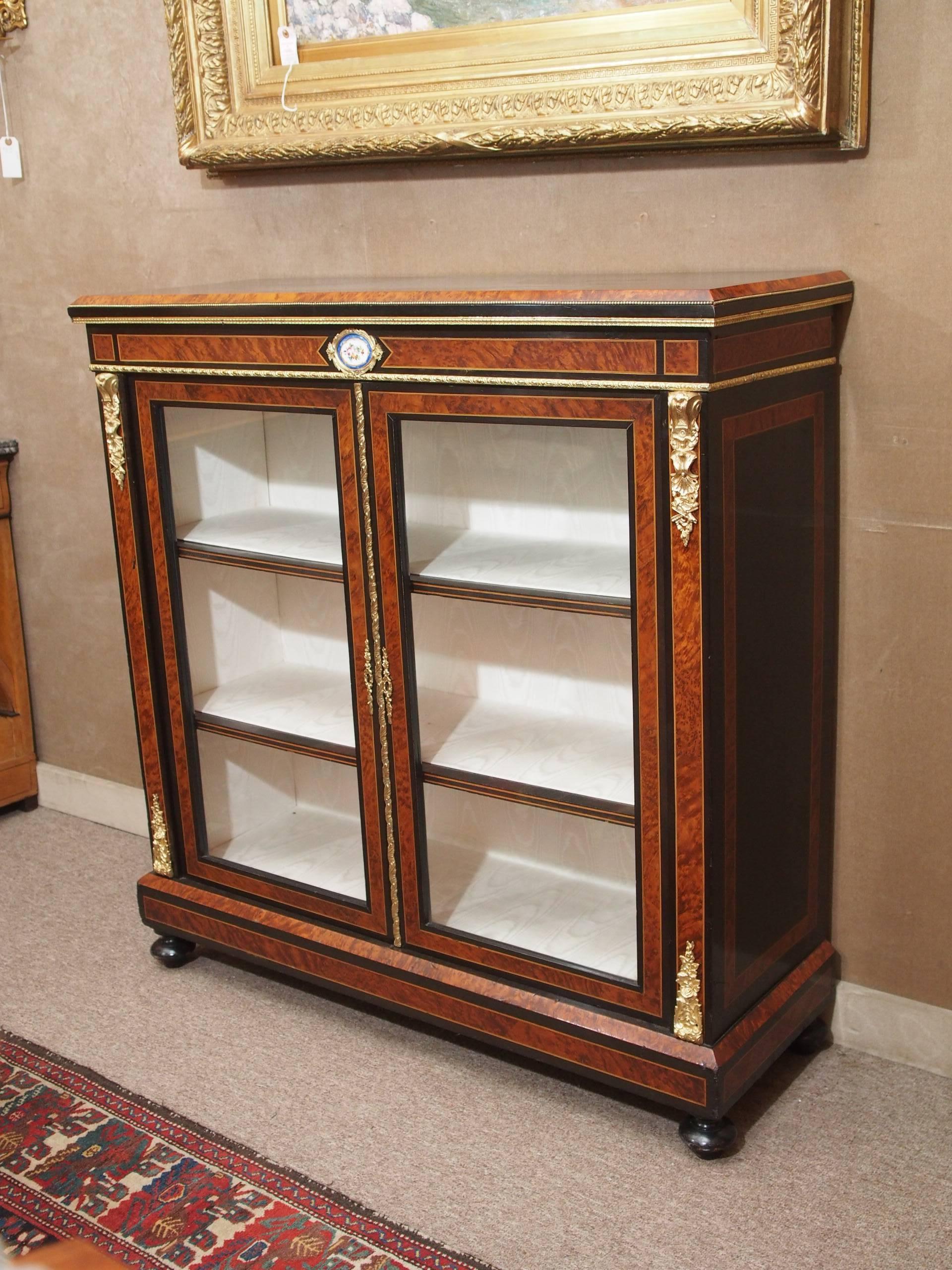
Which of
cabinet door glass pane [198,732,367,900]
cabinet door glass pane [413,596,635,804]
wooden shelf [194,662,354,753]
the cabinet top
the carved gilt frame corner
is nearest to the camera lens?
the cabinet top

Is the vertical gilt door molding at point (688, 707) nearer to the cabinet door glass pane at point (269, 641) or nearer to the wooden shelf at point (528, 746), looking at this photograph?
the wooden shelf at point (528, 746)

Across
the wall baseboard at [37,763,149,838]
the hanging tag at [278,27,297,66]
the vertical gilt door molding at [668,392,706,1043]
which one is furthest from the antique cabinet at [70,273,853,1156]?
the wall baseboard at [37,763,149,838]

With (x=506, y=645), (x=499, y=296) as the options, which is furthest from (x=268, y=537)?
(x=499, y=296)

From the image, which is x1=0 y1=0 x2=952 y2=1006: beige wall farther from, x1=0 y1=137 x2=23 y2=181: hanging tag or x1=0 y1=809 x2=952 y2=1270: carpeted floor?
x1=0 y1=809 x2=952 y2=1270: carpeted floor

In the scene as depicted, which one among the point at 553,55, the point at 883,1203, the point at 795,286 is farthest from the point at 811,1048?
the point at 553,55

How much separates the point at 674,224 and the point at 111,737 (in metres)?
2.07

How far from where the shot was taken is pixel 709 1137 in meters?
2.15

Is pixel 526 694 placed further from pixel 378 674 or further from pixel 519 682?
pixel 378 674

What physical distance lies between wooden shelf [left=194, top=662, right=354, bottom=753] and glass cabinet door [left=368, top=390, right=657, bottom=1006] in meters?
0.22

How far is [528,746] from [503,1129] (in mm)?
666

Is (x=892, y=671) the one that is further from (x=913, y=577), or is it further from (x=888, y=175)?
(x=888, y=175)

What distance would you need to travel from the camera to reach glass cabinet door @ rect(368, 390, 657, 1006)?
2145 mm

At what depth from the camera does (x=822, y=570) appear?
7.35ft

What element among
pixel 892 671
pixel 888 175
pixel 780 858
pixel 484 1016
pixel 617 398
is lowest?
pixel 484 1016
